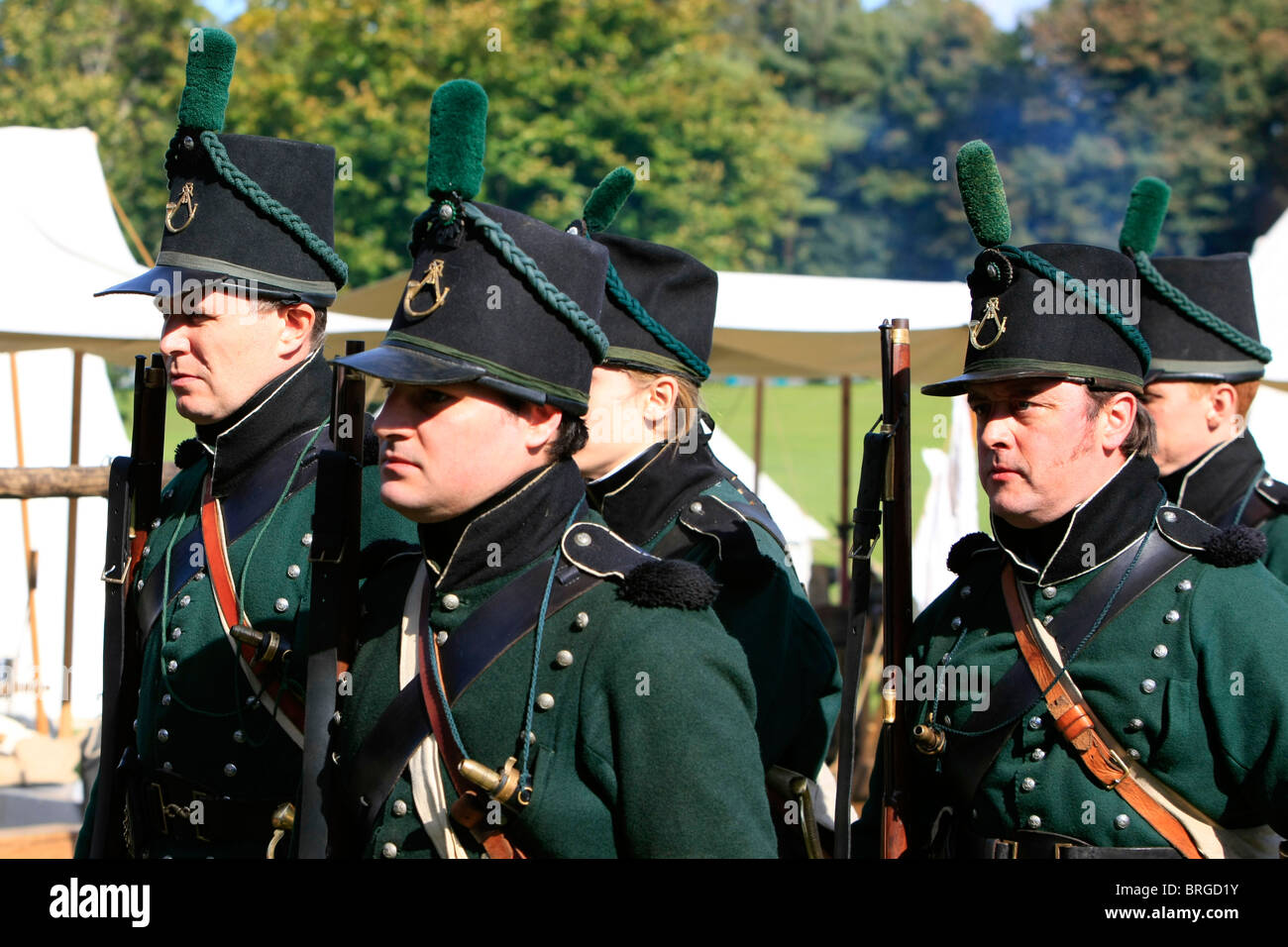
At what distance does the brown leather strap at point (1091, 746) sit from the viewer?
2924 millimetres

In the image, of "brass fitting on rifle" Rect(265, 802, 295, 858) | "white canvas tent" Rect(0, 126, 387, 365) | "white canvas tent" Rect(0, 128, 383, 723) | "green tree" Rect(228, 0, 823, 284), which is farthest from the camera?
"green tree" Rect(228, 0, 823, 284)

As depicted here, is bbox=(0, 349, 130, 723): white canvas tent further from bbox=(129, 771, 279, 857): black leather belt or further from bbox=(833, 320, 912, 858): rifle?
bbox=(833, 320, 912, 858): rifle

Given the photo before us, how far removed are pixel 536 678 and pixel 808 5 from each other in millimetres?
64122

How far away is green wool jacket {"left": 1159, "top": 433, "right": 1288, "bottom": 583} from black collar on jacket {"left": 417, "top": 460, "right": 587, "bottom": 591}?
286cm

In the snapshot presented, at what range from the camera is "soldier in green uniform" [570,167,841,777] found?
11.8ft

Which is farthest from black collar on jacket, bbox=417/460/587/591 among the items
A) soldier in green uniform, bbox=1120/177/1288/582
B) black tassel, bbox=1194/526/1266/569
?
soldier in green uniform, bbox=1120/177/1288/582

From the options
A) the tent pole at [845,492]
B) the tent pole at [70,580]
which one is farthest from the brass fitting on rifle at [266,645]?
the tent pole at [845,492]

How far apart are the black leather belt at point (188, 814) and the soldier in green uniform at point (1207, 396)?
306 cm

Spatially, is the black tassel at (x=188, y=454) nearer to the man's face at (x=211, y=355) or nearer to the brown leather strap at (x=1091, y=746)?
the man's face at (x=211, y=355)

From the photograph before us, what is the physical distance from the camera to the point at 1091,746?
301 cm
